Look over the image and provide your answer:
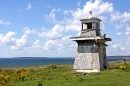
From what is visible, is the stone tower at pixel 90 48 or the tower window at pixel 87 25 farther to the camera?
the tower window at pixel 87 25

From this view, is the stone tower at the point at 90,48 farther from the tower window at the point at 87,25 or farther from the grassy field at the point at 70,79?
the grassy field at the point at 70,79

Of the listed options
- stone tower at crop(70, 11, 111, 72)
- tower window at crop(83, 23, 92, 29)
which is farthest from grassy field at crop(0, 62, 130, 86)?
tower window at crop(83, 23, 92, 29)

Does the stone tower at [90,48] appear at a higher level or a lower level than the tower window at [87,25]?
lower

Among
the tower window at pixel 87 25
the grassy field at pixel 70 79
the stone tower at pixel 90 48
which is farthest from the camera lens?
the tower window at pixel 87 25

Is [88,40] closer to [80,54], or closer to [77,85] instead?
[80,54]

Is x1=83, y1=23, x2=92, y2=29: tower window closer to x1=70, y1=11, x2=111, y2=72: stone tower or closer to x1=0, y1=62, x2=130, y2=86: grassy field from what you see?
x1=70, y1=11, x2=111, y2=72: stone tower

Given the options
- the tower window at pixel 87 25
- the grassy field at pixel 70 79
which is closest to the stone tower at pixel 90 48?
the tower window at pixel 87 25

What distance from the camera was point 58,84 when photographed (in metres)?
28.0

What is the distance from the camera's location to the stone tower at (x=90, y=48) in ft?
136

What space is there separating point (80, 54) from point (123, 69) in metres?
7.16

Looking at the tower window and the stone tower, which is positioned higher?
the tower window

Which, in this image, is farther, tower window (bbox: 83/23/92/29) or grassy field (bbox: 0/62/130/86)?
tower window (bbox: 83/23/92/29)

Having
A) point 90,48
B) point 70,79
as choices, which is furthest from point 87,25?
point 70,79

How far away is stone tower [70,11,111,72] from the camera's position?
41.5m
